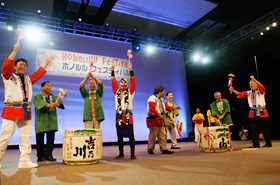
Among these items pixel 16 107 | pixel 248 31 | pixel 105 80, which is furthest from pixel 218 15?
pixel 16 107

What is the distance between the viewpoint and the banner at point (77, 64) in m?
7.30

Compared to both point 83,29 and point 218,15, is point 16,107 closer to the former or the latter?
point 83,29

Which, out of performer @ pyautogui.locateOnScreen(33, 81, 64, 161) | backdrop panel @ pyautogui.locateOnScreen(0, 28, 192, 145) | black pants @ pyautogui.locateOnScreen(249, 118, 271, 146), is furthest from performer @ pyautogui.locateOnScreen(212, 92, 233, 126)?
backdrop panel @ pyautogui.locateOnScreen(0, 28, 192, 145)

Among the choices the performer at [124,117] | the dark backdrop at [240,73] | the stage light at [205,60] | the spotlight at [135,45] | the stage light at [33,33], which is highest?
the stage light at [33,33]

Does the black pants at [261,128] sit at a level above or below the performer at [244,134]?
above

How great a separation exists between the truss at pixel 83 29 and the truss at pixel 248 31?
1.42m

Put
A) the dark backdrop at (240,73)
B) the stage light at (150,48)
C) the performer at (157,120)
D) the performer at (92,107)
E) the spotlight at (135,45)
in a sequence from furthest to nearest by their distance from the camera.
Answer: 1. the stage light at (150,48)
2. the spotlight at (135,45)
3. the dark backdrop at (240,73)
4. the performer at (157,120)
5. the performer at (92,107)

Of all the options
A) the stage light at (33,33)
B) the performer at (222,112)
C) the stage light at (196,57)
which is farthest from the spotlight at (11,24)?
the stage light at (196,57)

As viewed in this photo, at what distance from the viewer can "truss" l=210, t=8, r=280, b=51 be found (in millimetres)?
6834

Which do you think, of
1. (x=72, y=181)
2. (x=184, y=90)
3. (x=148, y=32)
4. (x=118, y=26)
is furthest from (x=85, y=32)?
(x=72, y=181)

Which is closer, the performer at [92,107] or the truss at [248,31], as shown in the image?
the performer at [92,107]

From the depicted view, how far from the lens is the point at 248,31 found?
7.96 metres

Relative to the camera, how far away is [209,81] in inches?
381

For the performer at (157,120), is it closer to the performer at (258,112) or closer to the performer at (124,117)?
the performer at (124,117)
